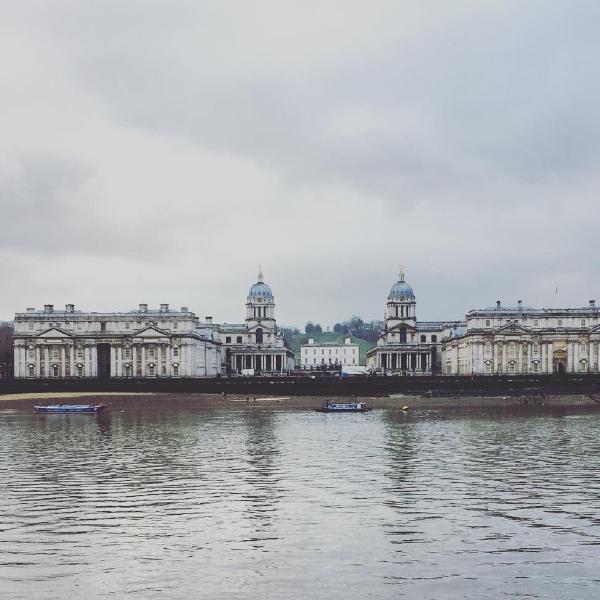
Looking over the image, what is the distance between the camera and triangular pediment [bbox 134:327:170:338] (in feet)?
569

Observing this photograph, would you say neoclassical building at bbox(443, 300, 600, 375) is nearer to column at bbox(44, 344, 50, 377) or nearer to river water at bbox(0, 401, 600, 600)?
column at bbox(44, 344, 50, 377)

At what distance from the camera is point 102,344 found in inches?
6865

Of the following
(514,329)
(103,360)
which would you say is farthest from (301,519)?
(103,360)

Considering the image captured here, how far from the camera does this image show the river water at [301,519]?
85.1 feet

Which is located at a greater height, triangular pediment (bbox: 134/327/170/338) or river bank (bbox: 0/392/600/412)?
triangular pediment (bbox: 134/327/170/338)

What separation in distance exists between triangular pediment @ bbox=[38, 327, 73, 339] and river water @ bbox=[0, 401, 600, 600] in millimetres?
110139

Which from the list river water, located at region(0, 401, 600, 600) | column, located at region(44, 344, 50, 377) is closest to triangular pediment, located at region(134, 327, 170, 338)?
column, located at region(44, 344, 50, 377)

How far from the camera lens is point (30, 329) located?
173m

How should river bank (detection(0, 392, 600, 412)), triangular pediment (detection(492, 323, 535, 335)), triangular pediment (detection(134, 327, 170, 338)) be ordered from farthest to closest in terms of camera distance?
triangular pediment (detection(492, 323, 535, 335)) < triangular pediment (detection(134, 327, 170, 338)) < river bank (detection(0, 392, 600, 412))

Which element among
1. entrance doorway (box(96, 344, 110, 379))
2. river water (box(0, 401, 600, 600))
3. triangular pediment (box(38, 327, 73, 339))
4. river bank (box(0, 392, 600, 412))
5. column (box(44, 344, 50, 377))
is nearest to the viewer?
river water (box(0, 401, 600, 600))

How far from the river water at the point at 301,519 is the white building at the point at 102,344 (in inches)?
4335

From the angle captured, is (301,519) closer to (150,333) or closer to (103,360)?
(150,333)

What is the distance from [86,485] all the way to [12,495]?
353cm

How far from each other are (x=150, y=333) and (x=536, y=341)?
65.7m
